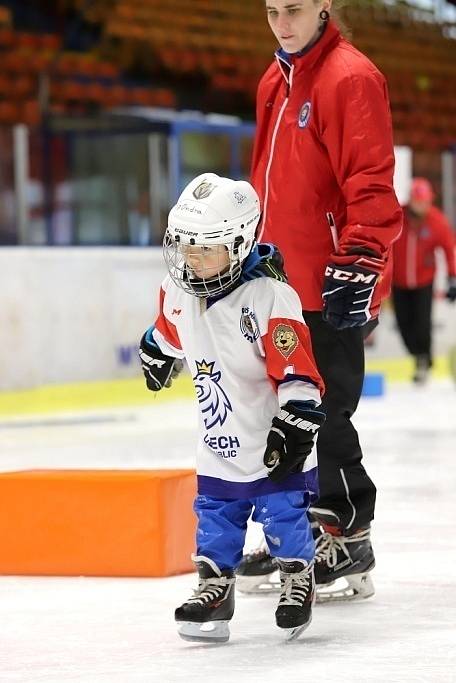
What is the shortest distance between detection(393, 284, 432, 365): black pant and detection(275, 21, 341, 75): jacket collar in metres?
7.31

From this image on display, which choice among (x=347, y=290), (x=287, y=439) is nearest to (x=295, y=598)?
(x=287, y=439)

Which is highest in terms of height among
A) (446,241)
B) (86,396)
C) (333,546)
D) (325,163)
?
(325,163)

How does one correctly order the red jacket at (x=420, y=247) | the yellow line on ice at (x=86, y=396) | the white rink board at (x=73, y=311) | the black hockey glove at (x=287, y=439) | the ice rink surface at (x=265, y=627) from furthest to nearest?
the red jacket at (x=420, y=247)
the white rink board at (x=73, y=311)
the yellow line on ice at (x=86, y=396)
the black hockey glove at (x=287, y=439)
the ice rink surface at (x=265, y=627)

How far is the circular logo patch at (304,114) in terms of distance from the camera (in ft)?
10.6

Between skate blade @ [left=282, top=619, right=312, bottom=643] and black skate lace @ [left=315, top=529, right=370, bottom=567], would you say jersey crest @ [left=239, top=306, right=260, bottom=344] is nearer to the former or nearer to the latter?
skate blade @ [left=282, top=619, right=312, bottom=643]

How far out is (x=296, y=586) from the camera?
2840 millimetres

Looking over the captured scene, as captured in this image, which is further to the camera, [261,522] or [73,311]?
[73,311]

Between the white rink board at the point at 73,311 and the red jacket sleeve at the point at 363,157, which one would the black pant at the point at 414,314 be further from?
the red jacket sleeve at the point at 363,157

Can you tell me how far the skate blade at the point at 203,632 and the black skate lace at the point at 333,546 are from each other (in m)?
0.56

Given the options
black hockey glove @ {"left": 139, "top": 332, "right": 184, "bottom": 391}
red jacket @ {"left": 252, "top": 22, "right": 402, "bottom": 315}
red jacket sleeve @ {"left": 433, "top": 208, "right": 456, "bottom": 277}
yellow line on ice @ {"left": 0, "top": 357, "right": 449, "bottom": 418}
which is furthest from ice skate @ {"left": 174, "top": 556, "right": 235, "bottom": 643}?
red jacket sleeve @ {"left": 433, "top": 208, "right": 456, "bottom": 277}

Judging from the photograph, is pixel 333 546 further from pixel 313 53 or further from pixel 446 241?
pixel 446 241

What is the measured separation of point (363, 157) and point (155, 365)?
0.63m

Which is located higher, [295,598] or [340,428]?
[340,428]

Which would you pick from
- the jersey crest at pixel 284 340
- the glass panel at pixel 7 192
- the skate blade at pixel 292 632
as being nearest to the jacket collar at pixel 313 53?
the jersey crest at pixel 284 340
